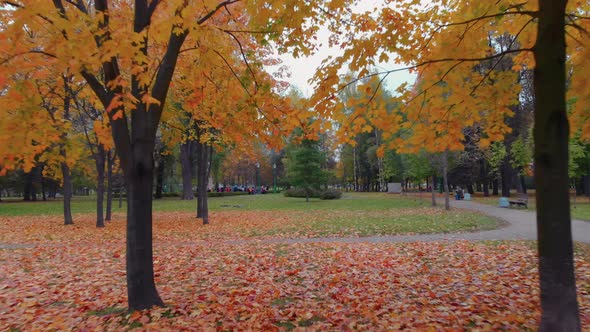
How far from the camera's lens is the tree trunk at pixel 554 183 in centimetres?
281

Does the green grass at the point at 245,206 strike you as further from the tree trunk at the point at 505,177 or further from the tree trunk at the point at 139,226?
the tree trunk at the point at 139,226

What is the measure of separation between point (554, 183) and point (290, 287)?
12.4 feet

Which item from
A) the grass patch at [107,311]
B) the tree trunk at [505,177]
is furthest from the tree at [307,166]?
the grass patch at [107,311]

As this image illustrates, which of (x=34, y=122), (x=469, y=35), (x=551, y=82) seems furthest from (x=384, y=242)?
(x=34, y=122)

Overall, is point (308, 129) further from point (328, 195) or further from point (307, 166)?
point (328, 195)

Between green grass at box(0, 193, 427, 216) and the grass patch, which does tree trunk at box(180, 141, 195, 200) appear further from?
the grass patch

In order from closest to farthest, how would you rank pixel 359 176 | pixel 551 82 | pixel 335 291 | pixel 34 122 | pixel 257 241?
pixel 551 82, pixel 34 122, pixel 335 291, pixel 257 241, pixel 359 176

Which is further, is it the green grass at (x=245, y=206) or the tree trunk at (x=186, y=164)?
the tree trunk at (x=186, y=164)

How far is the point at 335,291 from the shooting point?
→ 16.6 ft

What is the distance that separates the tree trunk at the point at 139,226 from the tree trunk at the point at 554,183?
13.4 feet

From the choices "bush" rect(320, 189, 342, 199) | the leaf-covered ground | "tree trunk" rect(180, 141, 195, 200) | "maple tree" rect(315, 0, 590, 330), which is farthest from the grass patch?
"tree trunk" rect(180, 141, 195, 200)

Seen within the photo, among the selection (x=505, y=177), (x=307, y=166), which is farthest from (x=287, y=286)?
(x=505, y=177)

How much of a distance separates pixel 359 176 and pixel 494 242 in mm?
49474

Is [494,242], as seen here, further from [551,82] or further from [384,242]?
[551,82]
